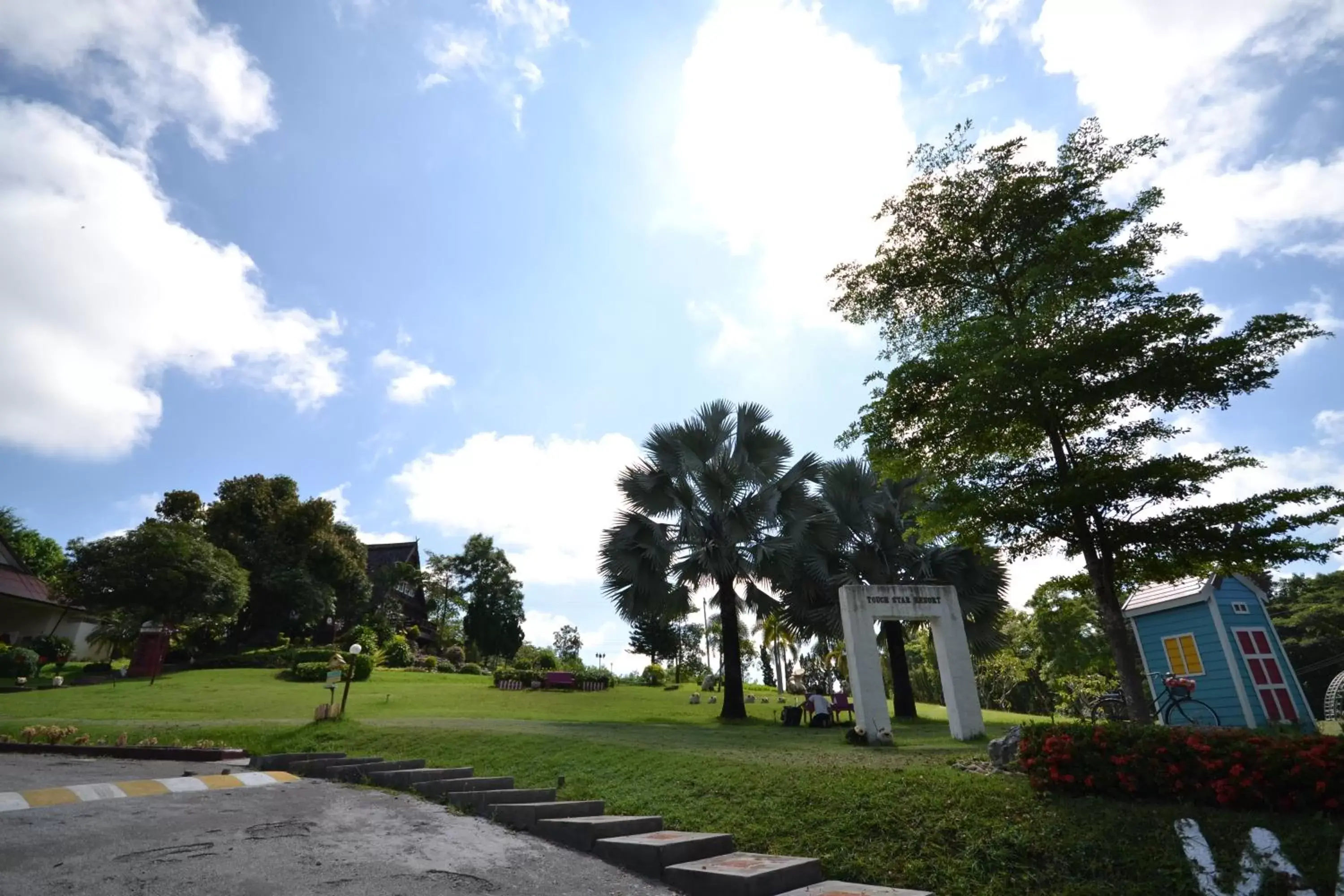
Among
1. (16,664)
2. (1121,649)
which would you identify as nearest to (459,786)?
(1121,649)

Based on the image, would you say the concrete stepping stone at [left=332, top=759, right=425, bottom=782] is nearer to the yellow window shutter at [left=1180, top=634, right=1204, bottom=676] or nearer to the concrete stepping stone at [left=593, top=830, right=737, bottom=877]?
the concrete stepping stone at [left=593, top=830, right=737, bottom=877]

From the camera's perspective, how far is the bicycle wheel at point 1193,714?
14406 millimetres

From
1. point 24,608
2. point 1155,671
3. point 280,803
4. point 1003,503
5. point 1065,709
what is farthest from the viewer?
point 24,608

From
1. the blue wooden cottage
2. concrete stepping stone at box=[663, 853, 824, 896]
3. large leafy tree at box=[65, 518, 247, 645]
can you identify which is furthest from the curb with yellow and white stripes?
large leafy tree at box=[65, 518, 247, 645]

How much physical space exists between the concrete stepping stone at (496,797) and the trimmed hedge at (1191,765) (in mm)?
5540

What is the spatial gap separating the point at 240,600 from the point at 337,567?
25.0 feet

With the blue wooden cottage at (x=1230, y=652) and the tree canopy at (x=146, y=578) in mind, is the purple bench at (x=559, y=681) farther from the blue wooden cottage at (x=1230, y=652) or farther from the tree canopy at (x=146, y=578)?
the blue wooden cottage at (x=1230, y=652)

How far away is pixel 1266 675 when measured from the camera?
49.4 feet

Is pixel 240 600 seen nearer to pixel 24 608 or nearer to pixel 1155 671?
pixel 24 608

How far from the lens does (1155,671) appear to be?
54.4 feet

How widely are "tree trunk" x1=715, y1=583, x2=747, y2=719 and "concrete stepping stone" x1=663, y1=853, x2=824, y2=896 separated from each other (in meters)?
14.5

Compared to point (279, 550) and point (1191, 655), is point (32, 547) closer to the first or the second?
point (279, 550)

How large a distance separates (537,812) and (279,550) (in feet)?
123

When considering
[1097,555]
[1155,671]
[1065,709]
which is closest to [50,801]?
[1097,555]
